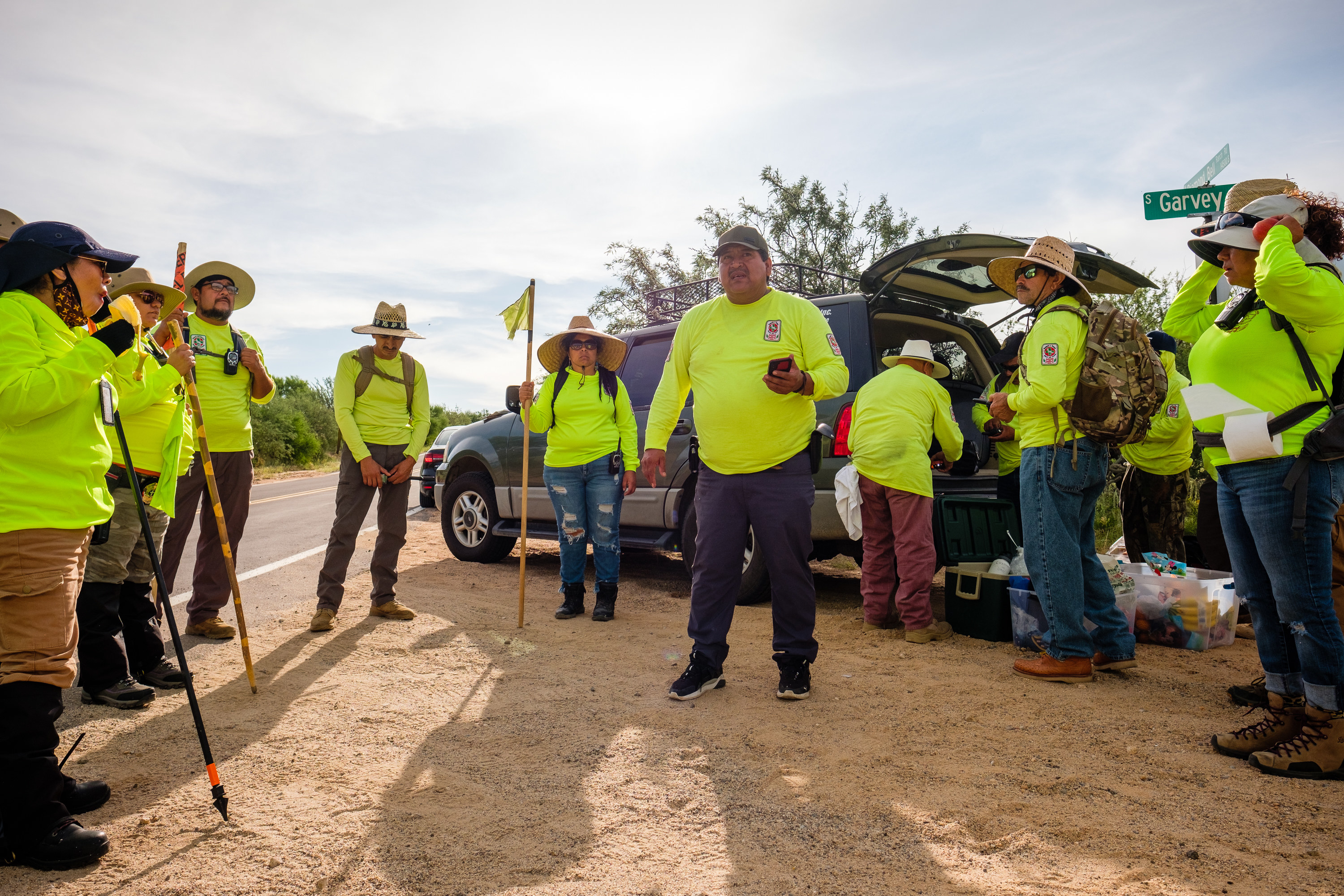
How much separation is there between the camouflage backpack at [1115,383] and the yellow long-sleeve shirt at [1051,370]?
0.12 feet

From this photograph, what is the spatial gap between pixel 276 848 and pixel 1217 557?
5.26 meters

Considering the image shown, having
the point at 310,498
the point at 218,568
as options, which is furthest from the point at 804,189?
the point at 218,568

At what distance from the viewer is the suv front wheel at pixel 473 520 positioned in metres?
7.84

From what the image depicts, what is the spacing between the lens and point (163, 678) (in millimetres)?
4164

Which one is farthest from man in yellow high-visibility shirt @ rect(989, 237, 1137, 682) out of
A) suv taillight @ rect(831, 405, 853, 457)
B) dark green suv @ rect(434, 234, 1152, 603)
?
suv taillight @ rect(831, 405, 853, 457)

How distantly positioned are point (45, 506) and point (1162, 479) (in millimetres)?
5907

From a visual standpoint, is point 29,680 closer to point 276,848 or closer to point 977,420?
point 276,848

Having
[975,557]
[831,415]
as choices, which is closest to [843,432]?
[831,415]

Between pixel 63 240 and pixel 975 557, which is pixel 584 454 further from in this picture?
pixel 63 240

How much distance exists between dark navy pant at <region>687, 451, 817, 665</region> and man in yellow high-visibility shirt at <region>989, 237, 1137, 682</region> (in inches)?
45.1

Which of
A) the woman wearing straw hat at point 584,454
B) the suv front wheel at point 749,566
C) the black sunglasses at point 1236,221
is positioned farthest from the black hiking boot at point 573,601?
the black sunglasses at point 1236,221

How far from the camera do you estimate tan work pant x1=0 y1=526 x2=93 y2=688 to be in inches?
98.5

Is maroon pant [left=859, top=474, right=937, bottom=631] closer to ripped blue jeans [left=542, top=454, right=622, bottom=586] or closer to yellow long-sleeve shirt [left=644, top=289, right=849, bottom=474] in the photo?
yellow long-sleeve shirt [left=644, top=289, right=849, bottom=474]

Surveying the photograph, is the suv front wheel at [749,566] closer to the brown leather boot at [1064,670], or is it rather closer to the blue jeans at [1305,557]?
the brown leather boot at [1064,670]
